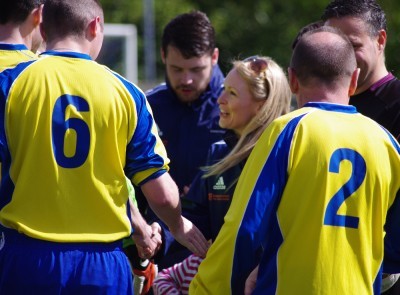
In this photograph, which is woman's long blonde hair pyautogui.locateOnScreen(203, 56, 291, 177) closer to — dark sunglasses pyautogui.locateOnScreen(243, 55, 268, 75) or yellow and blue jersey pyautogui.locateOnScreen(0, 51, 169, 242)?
dark sunglasses pyautogui.locateOnScreen(243, 55, 268, 75)

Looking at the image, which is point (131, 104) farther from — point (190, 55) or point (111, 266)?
point (190, 55)

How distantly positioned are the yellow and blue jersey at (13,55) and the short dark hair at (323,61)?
4.36 feet

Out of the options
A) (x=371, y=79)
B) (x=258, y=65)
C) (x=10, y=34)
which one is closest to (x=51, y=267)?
(x=10, y=34)

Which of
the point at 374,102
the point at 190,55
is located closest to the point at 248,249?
the point at 374,102

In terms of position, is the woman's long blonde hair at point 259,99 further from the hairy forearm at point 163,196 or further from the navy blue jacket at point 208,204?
the hairy forearm at point 163,196

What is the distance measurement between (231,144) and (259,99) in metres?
0.30

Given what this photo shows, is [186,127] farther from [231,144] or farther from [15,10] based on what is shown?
[15,10]

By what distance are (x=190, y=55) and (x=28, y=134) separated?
8.62ft

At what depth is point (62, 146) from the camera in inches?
179

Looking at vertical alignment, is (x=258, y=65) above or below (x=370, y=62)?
below

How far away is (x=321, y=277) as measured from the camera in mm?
4180

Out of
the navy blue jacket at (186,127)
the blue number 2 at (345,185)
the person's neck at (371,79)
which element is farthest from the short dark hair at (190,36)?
the blue number 2 at (345,185)

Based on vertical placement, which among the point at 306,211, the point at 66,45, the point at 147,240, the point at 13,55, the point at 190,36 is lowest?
the point at 147,240

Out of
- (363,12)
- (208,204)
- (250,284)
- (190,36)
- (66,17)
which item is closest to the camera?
(250,284)
